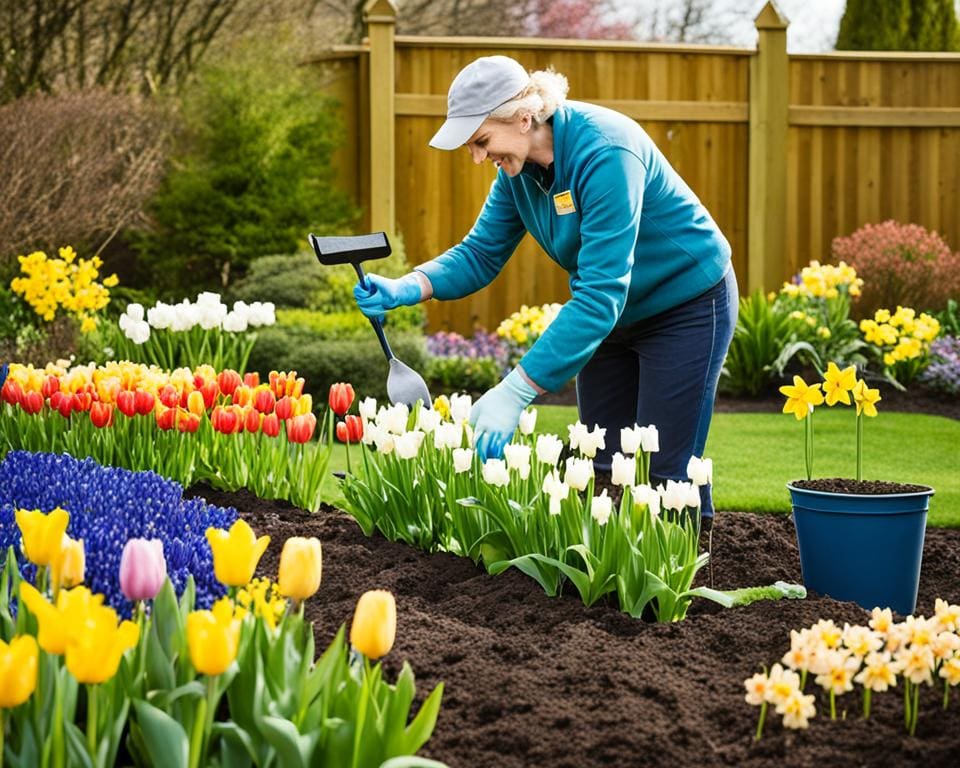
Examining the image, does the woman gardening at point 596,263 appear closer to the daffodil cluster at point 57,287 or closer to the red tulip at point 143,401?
the red tulip at point 143,401

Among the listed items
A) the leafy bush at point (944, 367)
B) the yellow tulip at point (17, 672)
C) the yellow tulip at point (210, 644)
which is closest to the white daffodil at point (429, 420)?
the yellow tulip at point (210, 644)

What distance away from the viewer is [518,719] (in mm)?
2150

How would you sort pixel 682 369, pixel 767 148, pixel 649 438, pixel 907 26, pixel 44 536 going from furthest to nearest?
1. pixel 907 26
2. pixel 767 148
3. pixel 682 369
4. pixel 649 438
5. pixel 44 536

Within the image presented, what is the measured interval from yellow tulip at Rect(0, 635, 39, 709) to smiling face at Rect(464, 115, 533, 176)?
1.93 meters

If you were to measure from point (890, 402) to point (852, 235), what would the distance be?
8.45ft

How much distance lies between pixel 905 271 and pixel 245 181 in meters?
5.06

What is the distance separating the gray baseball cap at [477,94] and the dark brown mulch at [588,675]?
108cm

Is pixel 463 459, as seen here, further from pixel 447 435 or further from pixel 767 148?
pixel 767 148

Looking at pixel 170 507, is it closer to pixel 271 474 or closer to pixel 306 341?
pixel 271 474

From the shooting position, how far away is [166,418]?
3.75 metres

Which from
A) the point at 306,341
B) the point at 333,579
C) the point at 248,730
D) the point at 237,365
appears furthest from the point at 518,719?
the point at 306,341

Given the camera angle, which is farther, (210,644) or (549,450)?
(549,450)

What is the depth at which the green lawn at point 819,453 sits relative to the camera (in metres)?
5.10

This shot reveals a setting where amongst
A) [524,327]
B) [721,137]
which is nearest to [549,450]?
[524,327]
